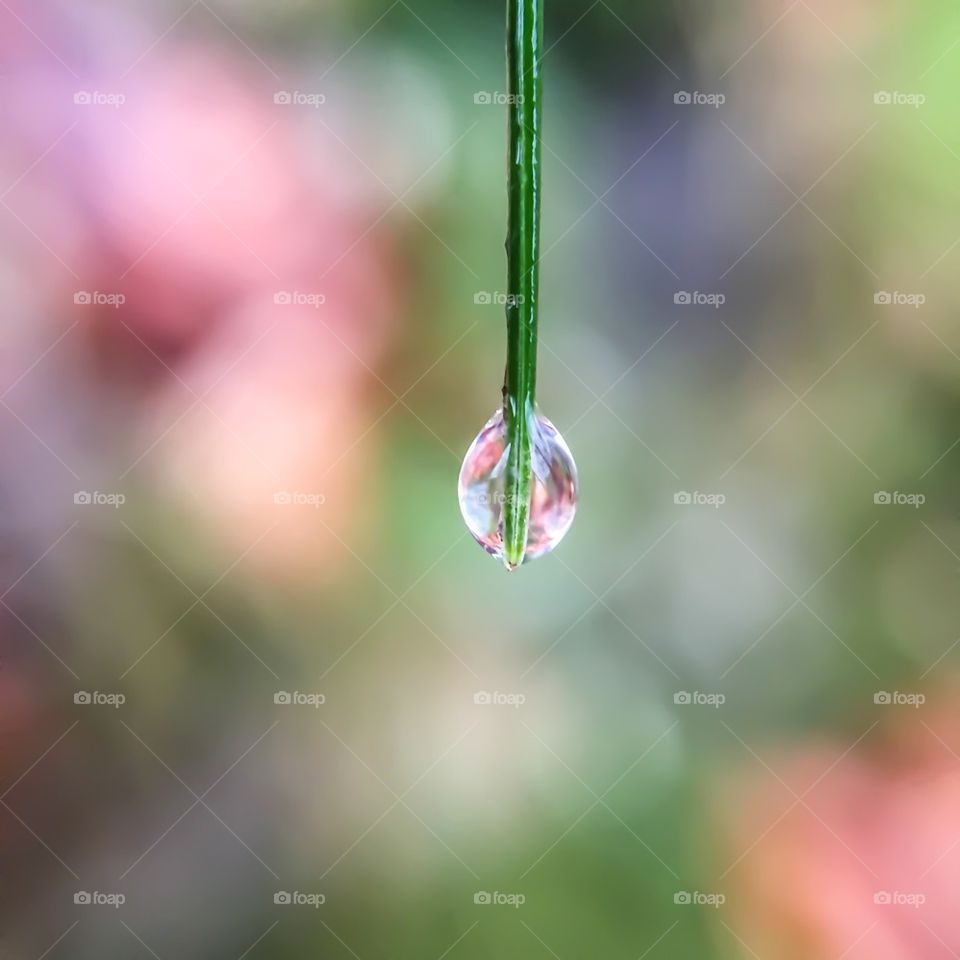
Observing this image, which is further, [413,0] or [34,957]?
[34,957]

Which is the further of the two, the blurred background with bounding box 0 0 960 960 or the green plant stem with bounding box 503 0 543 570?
the blurred background with bounding box 0 0 960 960

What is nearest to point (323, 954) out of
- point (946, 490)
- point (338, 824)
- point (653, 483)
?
point (338, 824)

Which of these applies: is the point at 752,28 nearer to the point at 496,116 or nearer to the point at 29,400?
the point at 496,116

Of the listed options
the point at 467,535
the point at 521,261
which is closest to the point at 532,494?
the point at 521,261

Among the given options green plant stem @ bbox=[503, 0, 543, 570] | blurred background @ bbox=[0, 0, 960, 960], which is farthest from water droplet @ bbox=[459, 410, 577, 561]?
blurred background @ bbox=[0, 0, 960, 960]

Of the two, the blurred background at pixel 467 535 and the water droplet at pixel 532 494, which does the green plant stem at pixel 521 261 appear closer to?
the water droplet at pixel 532 494

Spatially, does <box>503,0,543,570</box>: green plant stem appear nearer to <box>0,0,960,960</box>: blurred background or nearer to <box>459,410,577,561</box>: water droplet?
Answer: <box>459,410,577,561</box>: water droplet
